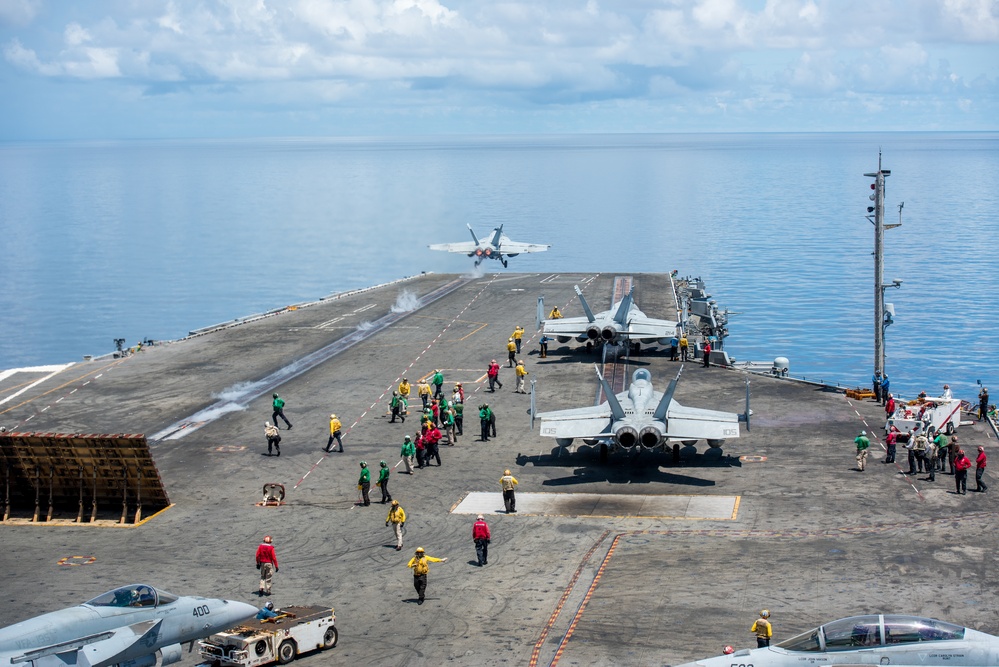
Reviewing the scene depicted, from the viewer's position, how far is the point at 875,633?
17.0 metres

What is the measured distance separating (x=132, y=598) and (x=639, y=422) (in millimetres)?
17732

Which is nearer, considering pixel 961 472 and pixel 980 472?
pixel 961 472

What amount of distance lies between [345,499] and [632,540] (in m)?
9.49

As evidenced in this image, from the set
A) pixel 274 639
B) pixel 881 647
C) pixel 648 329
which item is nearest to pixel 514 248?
pixel 648 329

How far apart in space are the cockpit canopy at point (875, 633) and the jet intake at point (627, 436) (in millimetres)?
15314

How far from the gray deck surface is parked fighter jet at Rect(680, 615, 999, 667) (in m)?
3.51

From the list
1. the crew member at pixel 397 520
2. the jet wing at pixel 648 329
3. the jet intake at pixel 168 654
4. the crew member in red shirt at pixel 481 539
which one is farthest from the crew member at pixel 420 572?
the jet wing at pixel 648 329

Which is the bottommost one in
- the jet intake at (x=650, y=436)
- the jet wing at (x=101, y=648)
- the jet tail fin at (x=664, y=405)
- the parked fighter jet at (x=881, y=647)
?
the jet wing at (x=101, y=648)

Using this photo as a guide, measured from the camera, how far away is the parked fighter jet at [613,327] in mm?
49844

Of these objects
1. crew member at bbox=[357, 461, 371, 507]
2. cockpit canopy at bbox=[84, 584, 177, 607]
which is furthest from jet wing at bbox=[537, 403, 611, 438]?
cockpit canopy at bbox=[84, 584, 177, 607]

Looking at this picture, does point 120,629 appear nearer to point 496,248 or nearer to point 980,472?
point 980,472

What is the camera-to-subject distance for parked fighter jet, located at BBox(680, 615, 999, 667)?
1669 centimetres

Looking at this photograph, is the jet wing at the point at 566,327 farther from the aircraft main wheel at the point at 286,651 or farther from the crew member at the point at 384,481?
the aircraft main wheel at the point at 286,651

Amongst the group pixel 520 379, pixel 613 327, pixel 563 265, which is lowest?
pixel 520 379
